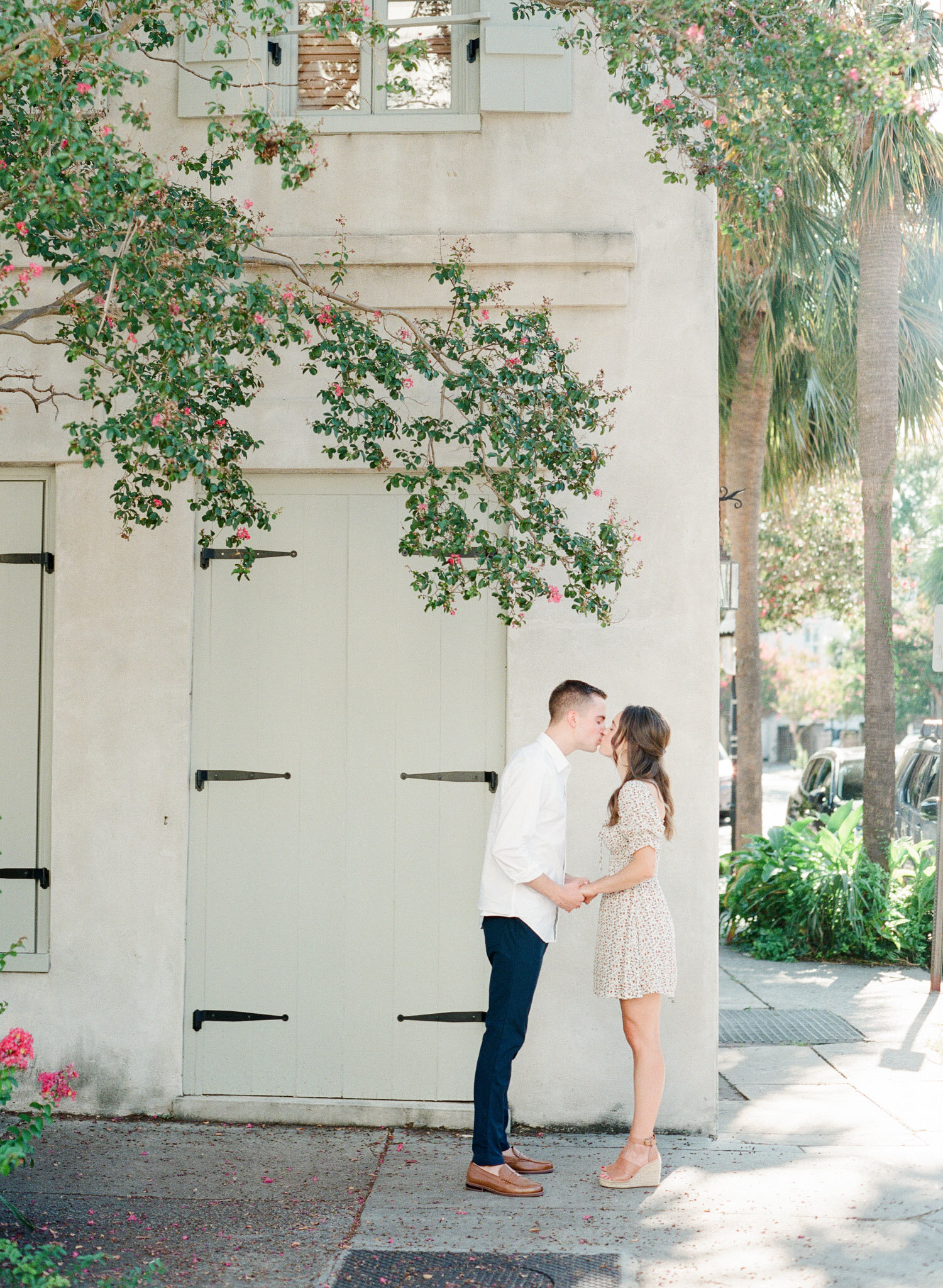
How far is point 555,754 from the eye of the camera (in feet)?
15.8

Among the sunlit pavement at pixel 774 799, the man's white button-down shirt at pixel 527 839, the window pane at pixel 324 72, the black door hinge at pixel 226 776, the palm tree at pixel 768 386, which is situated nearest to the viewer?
the man's white button-down shirt at pixel 527 839

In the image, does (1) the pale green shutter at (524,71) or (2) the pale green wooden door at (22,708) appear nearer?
(1) the pale green shutter at (524,71)

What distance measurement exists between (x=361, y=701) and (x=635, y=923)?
172 cm

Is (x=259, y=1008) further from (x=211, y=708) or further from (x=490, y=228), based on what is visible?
(x=490, y=228)

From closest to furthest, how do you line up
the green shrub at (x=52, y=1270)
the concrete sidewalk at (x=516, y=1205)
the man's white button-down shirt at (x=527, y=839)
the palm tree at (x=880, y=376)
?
the green shrub at (x=52, y=1270) < the concrete sidewalk at (x=516, y=1205) < the man's white button-down shirt at (x=527, y=839) < the palm tree at (x=880, y=376)

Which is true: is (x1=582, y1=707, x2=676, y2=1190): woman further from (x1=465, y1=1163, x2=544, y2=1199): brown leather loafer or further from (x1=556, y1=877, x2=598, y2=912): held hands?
(x1=465, y1=1163, x2=544, y2=1199): brown leather loafer

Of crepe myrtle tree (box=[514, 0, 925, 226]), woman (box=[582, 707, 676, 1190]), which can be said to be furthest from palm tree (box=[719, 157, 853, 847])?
woman (box=[582, 707, 676, 1190])

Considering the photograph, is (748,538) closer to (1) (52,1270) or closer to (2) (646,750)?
(2) (646,750)

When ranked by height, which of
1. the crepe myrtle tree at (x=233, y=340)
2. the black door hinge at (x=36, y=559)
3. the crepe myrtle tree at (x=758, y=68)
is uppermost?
the crepe myrtle tree at (x=758, y=68)

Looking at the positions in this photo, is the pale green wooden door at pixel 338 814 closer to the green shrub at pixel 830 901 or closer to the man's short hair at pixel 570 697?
the man's short hair at pixel 570 697

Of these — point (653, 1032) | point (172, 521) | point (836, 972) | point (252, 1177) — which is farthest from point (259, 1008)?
point (836, 972)

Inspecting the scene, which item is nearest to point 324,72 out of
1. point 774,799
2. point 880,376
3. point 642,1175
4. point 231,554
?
point 231,554

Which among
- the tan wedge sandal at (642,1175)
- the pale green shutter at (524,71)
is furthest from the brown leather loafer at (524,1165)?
the pale green shutter at (524,71)

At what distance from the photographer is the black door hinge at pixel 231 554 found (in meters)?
5.80
